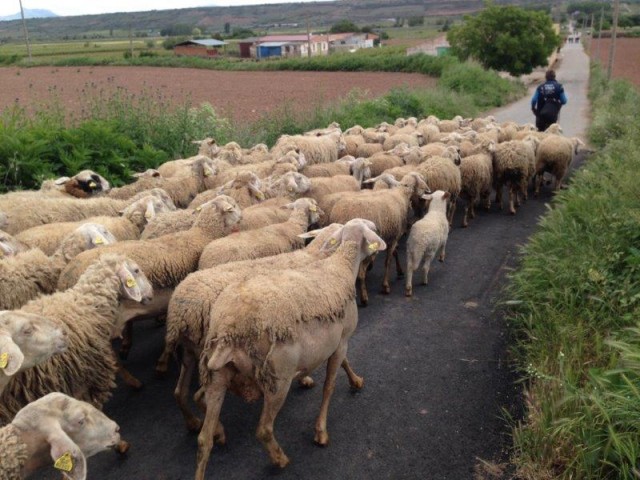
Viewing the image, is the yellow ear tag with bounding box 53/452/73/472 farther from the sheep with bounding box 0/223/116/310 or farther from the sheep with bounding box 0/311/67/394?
the sheep with bounding box 0/223/116/310

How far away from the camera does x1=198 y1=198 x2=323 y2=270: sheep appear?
586 cm

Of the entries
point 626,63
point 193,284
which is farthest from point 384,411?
point 626,63

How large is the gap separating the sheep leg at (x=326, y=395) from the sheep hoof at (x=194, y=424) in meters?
1.05

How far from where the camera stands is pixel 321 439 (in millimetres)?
4730

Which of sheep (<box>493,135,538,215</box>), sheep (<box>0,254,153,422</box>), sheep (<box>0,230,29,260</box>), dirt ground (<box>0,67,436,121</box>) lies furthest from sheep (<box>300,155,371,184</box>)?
dirt ground (<box>0,67,436,121</box>)

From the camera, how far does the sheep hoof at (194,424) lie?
4883 millimetres

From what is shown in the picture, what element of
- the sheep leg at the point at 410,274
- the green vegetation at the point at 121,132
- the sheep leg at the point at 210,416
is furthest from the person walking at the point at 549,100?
the sheep leg at the point at 210,416

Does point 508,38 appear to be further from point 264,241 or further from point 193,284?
point 193,284

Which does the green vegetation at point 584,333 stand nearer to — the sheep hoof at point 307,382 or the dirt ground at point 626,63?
the sheep hoof at point 307,382

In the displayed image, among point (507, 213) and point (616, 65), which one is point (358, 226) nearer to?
point (507, 213)

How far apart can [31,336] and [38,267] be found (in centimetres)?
181

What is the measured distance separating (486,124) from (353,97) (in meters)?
6.12

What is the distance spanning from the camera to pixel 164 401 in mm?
5391

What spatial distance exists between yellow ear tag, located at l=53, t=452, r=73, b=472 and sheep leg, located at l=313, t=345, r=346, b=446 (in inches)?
82.7
